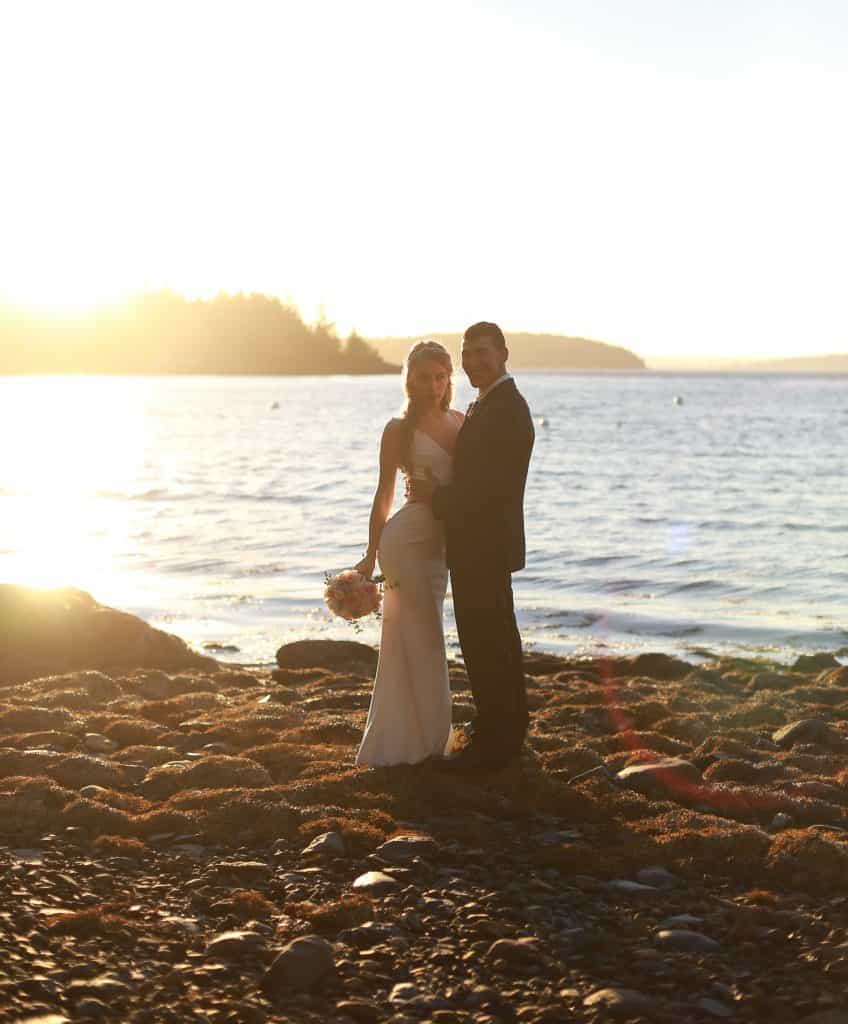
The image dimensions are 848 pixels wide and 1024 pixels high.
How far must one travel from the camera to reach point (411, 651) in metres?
7.74

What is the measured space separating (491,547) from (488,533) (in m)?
0.09

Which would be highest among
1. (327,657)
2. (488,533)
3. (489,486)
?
(489,486)

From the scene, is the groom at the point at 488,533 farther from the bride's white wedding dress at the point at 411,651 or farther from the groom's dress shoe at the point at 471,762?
the bride's white wedding dress at the point at 411,651

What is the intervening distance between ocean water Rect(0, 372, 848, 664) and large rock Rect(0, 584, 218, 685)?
53.3 inches

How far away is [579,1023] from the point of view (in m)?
4.56

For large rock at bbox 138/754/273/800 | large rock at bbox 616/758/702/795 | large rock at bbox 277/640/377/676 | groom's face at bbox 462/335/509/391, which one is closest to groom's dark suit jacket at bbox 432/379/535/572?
groom's face at bbox 462/335/509/391

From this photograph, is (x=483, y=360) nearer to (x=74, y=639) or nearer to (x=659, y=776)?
(x=659, y=776)

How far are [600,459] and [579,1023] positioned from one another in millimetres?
47886

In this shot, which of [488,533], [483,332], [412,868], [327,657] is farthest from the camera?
[327,657]

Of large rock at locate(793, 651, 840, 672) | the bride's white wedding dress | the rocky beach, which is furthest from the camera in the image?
large rock at locate(793, 651, 840, 672)

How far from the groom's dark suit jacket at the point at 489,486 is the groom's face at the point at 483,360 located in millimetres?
107

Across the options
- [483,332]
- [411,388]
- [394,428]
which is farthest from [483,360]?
[394,428]

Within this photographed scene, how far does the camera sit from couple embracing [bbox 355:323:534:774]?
24.0 ft

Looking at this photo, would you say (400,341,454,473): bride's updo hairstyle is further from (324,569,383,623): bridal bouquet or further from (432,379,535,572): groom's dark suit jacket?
(324,569,383,623): bridal bouquet
